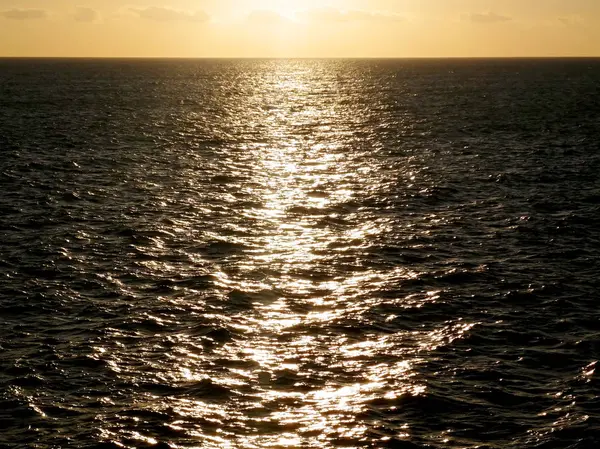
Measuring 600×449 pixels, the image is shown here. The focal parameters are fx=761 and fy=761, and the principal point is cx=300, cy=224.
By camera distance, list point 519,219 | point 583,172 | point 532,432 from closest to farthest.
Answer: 1. point 532,432
2. point 519,219
3. point 583,172

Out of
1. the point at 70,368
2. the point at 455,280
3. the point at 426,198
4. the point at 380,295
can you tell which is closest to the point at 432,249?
the point at 455,280

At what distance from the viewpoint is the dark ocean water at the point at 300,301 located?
89.6 feet

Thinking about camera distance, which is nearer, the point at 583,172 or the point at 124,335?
the point at 124,335

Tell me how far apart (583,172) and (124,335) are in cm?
5271

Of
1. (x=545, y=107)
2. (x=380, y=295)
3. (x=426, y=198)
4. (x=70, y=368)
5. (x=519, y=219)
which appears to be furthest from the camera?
(x=545, y=107)

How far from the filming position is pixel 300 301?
128ft

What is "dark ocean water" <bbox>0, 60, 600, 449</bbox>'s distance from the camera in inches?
1075

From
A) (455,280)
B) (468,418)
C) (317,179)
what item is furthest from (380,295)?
(317,179)

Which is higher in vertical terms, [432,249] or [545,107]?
[545,107]

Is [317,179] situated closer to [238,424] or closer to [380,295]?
[380,295]

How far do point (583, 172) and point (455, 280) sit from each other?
36.4m

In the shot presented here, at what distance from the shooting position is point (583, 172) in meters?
72.6

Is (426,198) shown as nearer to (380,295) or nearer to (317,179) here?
(317,179)

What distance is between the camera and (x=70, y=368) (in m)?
31.0
